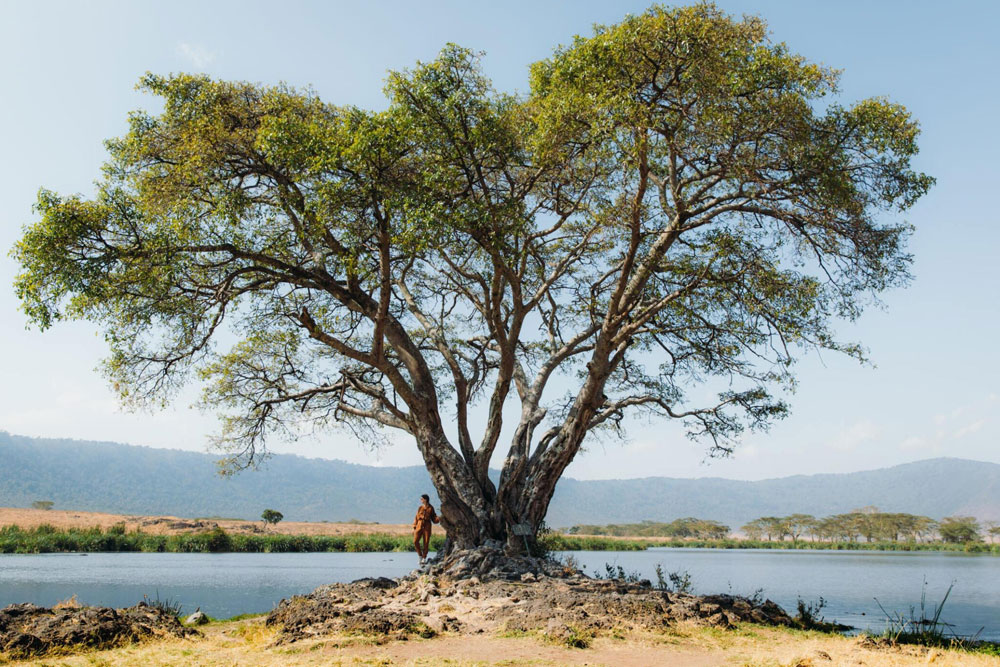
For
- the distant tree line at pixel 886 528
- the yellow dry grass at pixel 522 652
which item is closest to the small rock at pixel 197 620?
the yellow dry grass at pixel 522 652

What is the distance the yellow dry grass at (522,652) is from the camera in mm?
7418

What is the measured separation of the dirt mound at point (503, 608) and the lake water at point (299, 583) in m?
3.86

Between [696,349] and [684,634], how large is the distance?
727cm

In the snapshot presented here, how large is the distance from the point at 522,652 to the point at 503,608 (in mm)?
2141

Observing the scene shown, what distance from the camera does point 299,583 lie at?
19688 millimetres

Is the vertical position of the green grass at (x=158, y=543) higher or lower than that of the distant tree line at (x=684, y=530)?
higher

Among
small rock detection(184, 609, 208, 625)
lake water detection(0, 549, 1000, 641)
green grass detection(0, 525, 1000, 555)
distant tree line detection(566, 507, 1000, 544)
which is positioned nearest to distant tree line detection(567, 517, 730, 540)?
distant tree line detection(566, 507, 1000, 544)

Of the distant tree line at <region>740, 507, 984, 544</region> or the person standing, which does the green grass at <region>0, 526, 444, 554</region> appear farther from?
the distant tree line at <region>740, 507, 984, 544</region>

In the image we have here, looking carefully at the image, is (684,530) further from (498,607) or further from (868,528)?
(498,607)

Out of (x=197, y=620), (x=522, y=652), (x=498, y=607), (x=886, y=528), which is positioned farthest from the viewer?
(x=886, y=528)

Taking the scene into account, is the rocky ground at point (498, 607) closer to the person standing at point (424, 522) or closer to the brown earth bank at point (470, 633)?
the brown earth bank at point (470, 633)

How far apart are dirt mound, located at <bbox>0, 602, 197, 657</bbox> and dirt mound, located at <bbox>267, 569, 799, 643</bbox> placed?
1.42 metres

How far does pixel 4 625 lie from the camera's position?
8.79 meters

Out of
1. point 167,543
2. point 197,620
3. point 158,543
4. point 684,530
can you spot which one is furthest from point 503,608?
point 684,530
